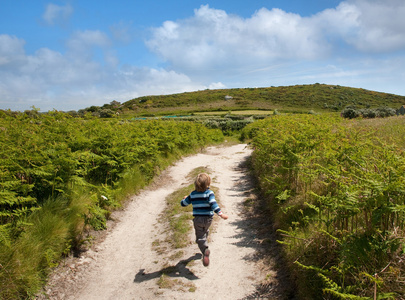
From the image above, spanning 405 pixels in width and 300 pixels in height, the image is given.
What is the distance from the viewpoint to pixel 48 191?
19.3 feet

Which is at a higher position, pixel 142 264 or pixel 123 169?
pixel 123 169

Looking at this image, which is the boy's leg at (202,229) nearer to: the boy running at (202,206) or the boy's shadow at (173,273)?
the boy running at (202,206)

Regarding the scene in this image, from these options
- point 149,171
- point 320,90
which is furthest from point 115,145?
point 320,90

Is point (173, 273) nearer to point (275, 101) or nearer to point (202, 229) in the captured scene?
point (202, 229)

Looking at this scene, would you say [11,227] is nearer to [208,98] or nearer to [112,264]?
[112,264]

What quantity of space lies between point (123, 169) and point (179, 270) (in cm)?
490

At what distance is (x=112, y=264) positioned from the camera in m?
5.61

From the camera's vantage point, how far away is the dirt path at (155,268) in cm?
445

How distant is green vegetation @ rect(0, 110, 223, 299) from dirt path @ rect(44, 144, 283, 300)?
1.63ft

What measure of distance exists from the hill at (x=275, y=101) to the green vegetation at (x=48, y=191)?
63.9 m

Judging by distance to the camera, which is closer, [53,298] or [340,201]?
[340,201]

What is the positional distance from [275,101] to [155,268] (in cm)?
8363

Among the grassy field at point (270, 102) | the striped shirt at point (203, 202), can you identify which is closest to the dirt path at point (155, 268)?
the striped shirt at point (203, 202)

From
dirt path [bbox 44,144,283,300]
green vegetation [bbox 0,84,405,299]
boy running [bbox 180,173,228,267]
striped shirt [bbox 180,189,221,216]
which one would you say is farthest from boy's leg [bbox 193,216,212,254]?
green vegetation [bbox 0,84,405,299]
